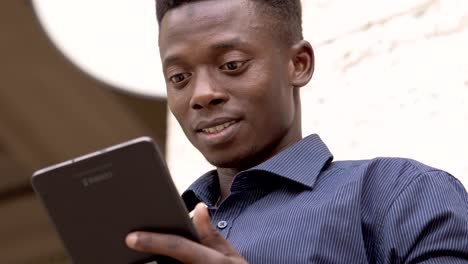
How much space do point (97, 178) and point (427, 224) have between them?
0.39 m

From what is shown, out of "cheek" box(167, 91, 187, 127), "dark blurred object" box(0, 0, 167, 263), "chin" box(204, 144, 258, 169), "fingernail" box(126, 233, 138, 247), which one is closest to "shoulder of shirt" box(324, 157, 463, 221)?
"chin" box(204, 144, 258, 169)

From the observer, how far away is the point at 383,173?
1477 mm

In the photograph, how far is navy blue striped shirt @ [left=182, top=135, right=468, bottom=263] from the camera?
1.35 meters

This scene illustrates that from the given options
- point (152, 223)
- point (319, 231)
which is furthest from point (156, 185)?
point (319, 231)

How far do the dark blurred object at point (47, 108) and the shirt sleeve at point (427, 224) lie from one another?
2241mm

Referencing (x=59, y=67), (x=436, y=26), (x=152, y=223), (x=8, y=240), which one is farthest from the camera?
(x=8, y=240)

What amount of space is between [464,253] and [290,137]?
1.21 feet

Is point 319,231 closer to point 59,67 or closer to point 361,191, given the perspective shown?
point 361,191

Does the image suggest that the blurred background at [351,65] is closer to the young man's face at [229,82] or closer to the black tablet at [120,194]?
the young man's face at [229,82]

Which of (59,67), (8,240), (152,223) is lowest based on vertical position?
(8,240)

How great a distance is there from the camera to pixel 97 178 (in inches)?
49.0

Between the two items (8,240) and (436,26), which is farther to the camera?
(8,240)

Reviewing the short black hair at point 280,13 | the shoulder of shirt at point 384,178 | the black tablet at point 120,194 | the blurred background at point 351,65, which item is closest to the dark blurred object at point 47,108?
the blurred background at point 351,65

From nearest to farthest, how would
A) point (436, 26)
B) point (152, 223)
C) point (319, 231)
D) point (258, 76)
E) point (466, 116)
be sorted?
point (152, 223) < point (319, 231) < point (258, 76) < point (466, 116) < point (436, 26)
